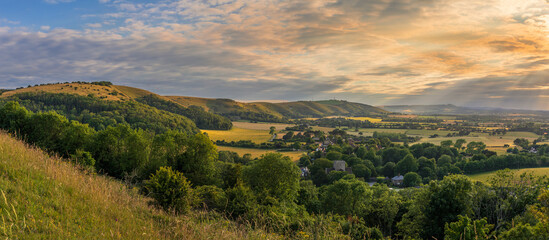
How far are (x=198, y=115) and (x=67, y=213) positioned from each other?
160 metres

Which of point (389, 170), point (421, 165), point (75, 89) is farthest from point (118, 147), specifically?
point (75, 89)

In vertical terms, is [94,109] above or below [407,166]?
above

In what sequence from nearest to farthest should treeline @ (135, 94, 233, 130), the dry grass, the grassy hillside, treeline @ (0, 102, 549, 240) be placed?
treeline @ (0, 102, 549, 240) → the grassy hillside → the dry grass → treeline @ (135, 94, 233, 130)

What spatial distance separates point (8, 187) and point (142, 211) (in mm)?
2788

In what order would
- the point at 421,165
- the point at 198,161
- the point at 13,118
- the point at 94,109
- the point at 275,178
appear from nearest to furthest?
the point at 275,178 < the point at 198,161 < the point at 13,118 < the point at 421,165 < the point at 94,109

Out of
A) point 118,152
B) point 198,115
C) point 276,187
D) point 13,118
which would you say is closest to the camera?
point 276,187

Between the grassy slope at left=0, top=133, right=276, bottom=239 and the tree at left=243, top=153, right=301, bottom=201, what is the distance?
71.7 ft

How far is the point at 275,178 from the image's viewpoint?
96.3 feet

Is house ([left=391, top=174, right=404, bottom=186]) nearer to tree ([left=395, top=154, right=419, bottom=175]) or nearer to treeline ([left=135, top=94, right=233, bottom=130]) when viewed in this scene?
tree ([left=395, top=154, right=419, bottom=175])

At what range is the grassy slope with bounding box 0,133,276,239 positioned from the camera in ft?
15.1

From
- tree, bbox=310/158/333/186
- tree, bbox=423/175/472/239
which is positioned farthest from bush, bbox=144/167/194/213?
tree, bbox=310/158/333/186

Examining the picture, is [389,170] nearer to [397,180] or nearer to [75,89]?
[397,180]

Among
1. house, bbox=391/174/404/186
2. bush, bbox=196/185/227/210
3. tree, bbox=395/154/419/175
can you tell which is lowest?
house, bbox=391/174/404/186

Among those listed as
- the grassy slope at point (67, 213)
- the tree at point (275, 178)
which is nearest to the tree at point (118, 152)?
the tree at point (275, 178)
